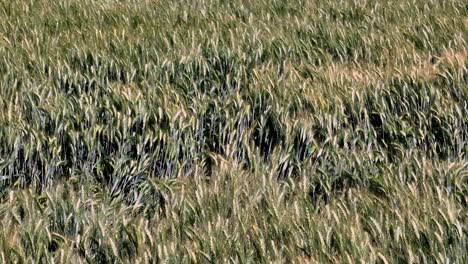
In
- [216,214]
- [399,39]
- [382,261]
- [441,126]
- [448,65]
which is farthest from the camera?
[399,39]

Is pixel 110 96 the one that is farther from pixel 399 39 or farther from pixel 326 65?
pixel 399 39

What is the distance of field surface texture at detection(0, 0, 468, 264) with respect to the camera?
7.68 ft

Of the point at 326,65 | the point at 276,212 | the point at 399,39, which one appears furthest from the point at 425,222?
the point at 399,39

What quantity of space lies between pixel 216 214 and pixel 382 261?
62 cm

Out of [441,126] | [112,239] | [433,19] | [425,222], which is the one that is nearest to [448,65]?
[441,126]

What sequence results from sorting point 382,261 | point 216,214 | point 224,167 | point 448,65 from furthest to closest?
point 448,65
point 224,167
point 216,214
point 382,261

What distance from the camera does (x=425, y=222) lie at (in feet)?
7.69

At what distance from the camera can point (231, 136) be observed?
3.61m

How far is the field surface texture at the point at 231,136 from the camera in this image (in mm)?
2342

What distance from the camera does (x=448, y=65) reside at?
4.27m

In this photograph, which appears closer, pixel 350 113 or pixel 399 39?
pixel 350 113

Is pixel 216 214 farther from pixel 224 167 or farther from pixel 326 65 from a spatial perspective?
pixel 326 65

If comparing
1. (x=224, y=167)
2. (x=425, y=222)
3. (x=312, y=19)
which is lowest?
(x=312, y=19)

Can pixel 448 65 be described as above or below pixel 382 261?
below
